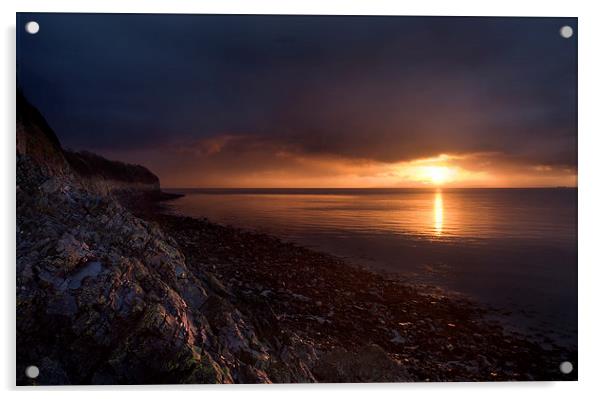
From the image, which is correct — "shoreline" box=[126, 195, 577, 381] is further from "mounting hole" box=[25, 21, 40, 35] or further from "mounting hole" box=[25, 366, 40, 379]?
"mounting hole" box=[25, 21, 40, 35]

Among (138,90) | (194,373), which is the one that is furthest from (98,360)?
(138,90)

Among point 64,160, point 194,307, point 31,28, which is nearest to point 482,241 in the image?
point 194,307

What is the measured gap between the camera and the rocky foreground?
3.49 meters

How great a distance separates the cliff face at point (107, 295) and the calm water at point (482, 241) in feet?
2.08

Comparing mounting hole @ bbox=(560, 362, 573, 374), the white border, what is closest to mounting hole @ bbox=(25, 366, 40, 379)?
the white border

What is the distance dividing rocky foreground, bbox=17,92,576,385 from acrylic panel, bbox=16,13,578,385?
0.02 m

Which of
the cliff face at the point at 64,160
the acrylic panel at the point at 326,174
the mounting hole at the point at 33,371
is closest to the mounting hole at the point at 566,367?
the acrylic panel at the point at 326,174

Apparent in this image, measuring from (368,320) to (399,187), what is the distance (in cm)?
138

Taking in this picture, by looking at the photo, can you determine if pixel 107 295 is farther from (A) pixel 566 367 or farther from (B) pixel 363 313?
(A) pixel 566 367

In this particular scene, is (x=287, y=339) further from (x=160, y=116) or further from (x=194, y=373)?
(x=160, y=116)

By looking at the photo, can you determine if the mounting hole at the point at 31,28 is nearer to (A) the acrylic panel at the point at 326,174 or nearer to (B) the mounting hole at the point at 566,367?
(A) the acrylic panel at the point at 326,174
